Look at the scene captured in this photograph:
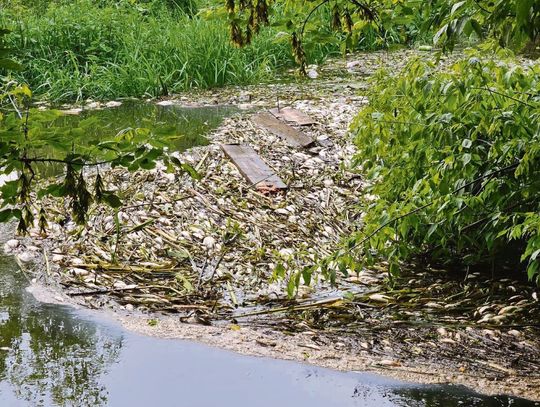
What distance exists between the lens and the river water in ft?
10.6

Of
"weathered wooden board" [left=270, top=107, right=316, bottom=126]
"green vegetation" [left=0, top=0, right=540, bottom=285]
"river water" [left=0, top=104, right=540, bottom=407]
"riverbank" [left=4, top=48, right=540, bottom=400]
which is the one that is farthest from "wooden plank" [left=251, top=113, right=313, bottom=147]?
"river water" [left=0, top=104, right=540, bottom=407]

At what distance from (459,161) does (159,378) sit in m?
1.58

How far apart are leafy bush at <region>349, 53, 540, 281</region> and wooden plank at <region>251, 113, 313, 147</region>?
225cm

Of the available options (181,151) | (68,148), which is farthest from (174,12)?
(68,148)

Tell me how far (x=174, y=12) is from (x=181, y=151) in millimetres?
6244

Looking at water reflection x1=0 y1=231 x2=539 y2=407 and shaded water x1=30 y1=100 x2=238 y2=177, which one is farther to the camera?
shaded water x1=30 y1=100 x2=238 y2=177

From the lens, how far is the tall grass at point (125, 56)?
9586 mm

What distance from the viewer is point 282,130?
7.44 meters

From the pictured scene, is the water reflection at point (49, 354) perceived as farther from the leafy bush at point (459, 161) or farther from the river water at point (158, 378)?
the leafy bush at point (459, 161)

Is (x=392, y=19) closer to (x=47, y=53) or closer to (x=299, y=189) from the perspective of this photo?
(x=299, y=189)

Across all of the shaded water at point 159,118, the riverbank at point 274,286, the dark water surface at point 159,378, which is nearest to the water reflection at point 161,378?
the dark water surface at point 159,378

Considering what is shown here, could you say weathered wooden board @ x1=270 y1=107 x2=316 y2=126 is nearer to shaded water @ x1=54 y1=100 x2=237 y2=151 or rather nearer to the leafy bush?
shaded water @ x1=54 y1=100 x2=237 y2=151

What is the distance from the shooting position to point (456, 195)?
153 inches

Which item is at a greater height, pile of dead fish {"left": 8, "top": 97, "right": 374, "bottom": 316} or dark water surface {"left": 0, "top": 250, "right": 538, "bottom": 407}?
dark water surface {"left": 0, "top": 250, "right": 538, "bottom": 407}
